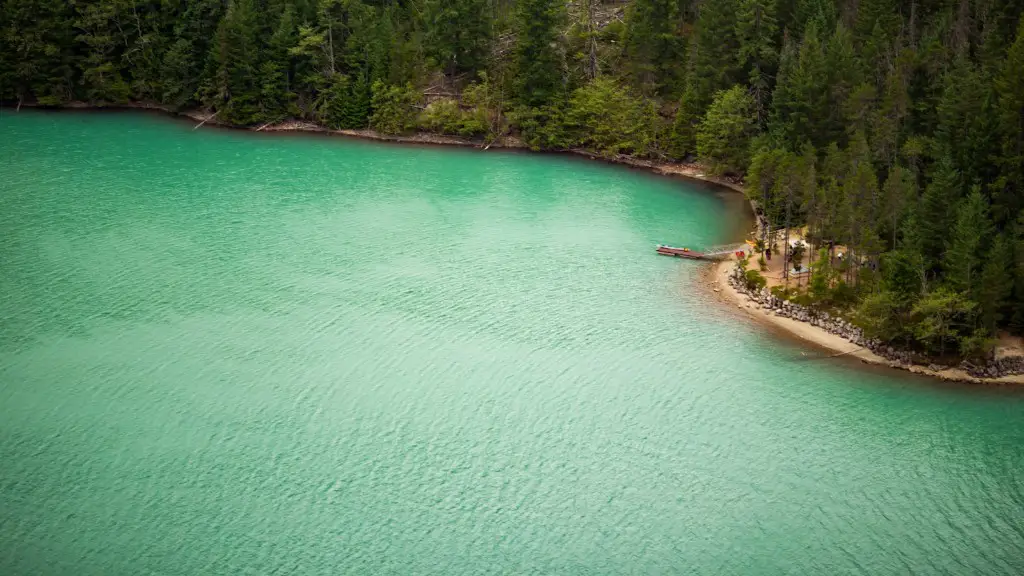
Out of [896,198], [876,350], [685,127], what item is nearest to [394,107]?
[685,127]

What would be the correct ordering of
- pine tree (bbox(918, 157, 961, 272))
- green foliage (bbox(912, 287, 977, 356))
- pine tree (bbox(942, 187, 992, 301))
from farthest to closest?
pine tree (bbox(918, 157, 961, 272)) < pine tree (bbox(942, 187, 992, 301)) < green foliage (bbox(912, 287, 977, 356))

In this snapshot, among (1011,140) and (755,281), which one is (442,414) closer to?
(755,281)

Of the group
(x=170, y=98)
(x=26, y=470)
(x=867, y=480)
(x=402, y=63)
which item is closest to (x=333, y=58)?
(x=402, y=63)

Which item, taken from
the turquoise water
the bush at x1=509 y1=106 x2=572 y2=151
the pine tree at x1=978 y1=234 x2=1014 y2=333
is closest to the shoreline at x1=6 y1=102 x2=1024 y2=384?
the bush at x1=509 y1=106 x2=572 y2=151

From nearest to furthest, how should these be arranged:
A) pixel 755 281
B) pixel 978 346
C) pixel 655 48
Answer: pixel 978 346
pixel 755 281
pixel 655 48

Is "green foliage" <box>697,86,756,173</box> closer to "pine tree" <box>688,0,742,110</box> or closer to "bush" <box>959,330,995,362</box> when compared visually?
"pine tree" <box>688,0,742,110</box>
